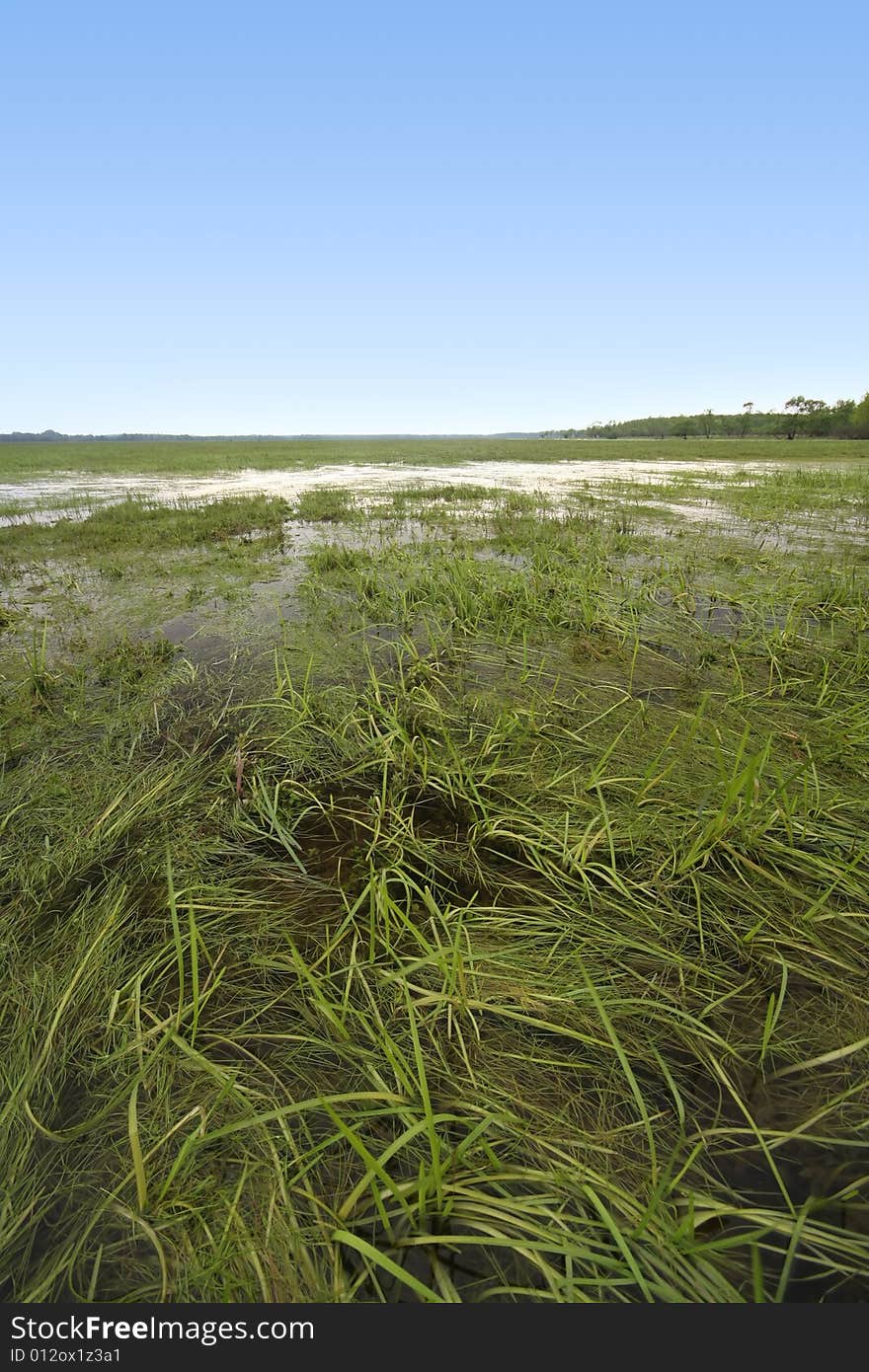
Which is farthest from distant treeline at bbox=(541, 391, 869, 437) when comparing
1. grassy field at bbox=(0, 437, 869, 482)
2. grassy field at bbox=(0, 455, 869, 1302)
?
grassy field at bbox=(0, 455, 869, 1302)

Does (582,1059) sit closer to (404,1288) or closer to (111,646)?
(404,1288)

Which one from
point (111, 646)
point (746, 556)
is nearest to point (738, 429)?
point (746, 556)

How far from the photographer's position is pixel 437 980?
1.58 meters

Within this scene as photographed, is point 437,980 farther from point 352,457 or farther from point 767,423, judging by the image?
point 767,423

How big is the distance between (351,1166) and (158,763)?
7.29ft

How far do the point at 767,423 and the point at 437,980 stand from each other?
11839 centimetres

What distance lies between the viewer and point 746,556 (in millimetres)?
6906

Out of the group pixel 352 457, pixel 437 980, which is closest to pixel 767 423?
pixel 352 457

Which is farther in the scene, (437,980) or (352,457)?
(352,457)

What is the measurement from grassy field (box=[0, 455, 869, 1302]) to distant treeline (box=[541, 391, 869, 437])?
87713 millimetres

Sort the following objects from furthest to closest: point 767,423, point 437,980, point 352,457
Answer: point 767,423, point 352,457, point 437,980

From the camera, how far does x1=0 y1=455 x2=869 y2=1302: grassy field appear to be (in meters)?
1.03

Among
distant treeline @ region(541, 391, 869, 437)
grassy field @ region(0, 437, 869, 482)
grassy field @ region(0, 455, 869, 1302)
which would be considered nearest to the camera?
grassy field @ region(0, 455, 869, 1302)

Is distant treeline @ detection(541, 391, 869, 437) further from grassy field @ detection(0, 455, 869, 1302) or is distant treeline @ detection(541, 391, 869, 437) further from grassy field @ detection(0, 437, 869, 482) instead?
grassy field @ detection(0, 455, 869, 1302)
